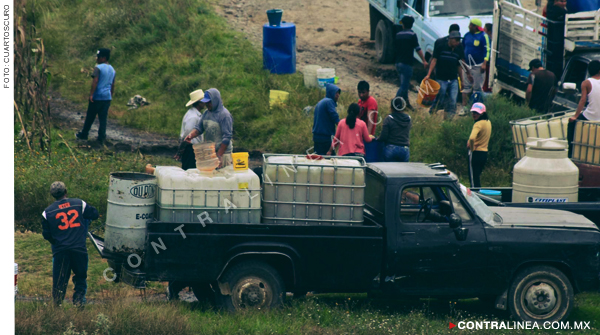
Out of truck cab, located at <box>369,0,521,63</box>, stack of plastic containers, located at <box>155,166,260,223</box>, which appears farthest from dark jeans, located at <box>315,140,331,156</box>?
truck cab, located at <box>369,0,521,63</box>

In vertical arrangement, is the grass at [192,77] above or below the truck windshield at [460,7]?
below

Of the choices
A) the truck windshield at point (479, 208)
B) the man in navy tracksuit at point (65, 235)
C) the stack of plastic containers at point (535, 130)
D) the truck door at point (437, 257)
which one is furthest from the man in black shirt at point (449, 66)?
the man in navy tracksuit at point (65, 235)

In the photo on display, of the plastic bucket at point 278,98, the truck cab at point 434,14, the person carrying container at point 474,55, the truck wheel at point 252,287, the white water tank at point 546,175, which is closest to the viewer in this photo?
the truck wheel at point 252,287

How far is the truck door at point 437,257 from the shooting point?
25.2ft

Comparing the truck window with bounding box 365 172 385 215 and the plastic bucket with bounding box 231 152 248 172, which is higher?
the plastic bucket with bounding box 231 152 248 172

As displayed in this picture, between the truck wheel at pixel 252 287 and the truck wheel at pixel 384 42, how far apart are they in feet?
41.9

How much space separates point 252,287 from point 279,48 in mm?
10559

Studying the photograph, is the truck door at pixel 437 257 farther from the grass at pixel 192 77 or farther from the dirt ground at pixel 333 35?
the dirt ground at pixel 333 35

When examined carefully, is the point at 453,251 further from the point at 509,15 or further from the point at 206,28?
the point at 206,28

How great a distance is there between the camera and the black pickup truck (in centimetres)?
741

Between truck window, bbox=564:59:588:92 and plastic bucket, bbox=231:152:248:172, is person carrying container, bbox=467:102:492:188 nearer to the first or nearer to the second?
truck window, bbox=564:59:588:92

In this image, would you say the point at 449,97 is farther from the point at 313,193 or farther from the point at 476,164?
the point at 313,193

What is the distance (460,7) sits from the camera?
1736 cm

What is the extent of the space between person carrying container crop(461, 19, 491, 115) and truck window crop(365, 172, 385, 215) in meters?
8.07
